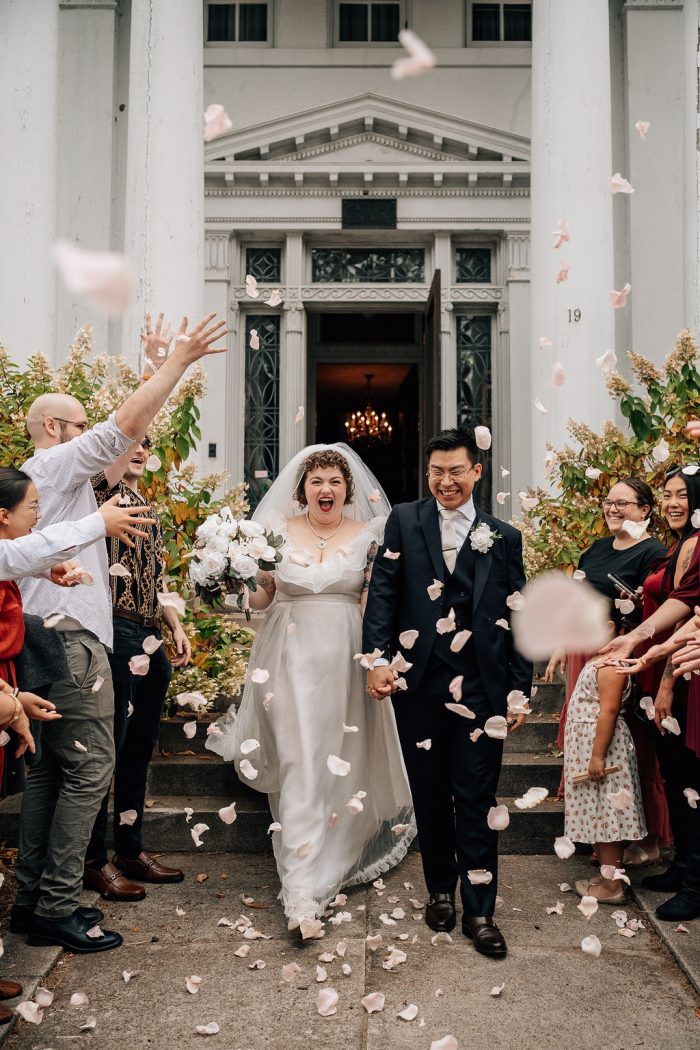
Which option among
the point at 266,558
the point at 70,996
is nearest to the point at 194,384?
the point at 266,558

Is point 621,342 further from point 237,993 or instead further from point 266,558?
point 237,993

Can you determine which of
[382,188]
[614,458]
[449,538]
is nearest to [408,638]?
[449,538]

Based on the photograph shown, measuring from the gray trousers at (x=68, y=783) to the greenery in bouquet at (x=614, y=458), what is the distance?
3.78 metres

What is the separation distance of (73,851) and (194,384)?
12.1 feet

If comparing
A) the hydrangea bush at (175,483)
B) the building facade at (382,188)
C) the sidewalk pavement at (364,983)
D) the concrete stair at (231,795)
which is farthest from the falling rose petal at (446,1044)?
the building facade at (382,188)

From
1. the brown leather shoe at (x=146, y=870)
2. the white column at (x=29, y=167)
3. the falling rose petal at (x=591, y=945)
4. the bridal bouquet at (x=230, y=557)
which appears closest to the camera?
the falling rose petal at (x=591, y=945)

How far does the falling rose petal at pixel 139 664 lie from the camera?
4.31 m

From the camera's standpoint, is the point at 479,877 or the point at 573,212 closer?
the point at 479,877

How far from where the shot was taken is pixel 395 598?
4.41m

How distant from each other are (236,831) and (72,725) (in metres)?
1.88

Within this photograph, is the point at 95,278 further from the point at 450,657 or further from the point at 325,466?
the point at 325,466

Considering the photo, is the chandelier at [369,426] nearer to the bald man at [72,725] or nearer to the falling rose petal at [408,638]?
the falling rose petal at [408,638]

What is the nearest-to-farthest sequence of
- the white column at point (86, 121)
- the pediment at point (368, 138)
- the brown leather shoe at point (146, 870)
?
1. the brown leather shoe at point (146, 870)
2. the white column at point (86, 121)
3. the pediment at point (368, 138)

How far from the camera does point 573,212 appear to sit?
8281mm
